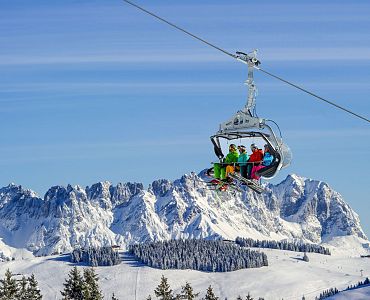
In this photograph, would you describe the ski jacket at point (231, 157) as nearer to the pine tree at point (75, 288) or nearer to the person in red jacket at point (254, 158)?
the person in red jacket at point (254, 158)

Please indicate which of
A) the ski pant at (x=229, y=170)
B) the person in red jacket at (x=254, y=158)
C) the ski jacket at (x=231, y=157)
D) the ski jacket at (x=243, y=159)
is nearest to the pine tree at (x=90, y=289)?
the ski jacket at (x=231, y=157)

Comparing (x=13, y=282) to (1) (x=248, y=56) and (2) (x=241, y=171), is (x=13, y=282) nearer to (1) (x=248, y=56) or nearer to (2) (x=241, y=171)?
(2) (x=241, y=171)

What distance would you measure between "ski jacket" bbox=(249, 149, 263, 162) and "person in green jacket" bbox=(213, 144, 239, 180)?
72 centimetres

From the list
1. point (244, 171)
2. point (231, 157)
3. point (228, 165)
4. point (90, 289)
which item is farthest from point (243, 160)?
point (90, 289)

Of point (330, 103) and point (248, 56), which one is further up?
point (248, 56)

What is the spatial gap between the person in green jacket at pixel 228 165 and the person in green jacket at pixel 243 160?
0.19m

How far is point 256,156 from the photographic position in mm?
37875

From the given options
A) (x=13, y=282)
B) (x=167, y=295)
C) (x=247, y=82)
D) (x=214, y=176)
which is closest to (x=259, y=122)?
(x=247, y=82)

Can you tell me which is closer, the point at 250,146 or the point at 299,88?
the point at 299,88

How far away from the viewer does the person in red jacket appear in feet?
124

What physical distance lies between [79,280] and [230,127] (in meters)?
40.1

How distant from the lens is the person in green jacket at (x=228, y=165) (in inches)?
1517

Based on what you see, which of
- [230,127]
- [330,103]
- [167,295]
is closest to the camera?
[330,103]

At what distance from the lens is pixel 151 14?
27.7 meters
